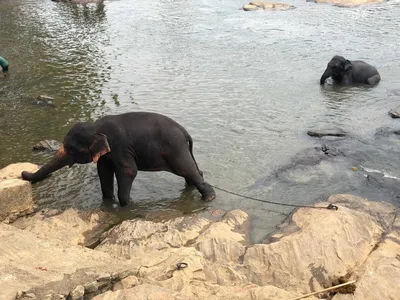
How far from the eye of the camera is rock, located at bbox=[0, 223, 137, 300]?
156 inches

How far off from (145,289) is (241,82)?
926cm

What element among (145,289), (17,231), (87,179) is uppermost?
(145,289)

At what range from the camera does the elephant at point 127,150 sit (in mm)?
6469

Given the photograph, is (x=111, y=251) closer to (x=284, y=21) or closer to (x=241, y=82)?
(x=241, y=82)

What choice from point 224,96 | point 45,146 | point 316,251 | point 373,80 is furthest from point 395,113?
point 45,146

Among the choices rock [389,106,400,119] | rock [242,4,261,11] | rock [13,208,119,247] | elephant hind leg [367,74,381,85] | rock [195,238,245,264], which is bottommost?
rock [13,208,119,247]

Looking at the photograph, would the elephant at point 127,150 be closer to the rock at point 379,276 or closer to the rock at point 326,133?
the rock at point 379,276

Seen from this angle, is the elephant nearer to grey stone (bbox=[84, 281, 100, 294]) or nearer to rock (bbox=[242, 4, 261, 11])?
grey stone (bbox=[84, 281, 100, 294])

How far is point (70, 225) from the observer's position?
20.8 ft

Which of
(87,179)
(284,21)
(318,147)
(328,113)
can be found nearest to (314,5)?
(284,21)

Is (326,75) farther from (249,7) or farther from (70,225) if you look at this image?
(249,7)

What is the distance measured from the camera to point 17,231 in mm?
5387

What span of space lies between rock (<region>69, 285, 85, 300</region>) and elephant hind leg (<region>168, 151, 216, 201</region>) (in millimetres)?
3003

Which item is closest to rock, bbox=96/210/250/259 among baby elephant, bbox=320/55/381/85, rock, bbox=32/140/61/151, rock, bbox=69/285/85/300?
rock, bbox=69/285/85/300
